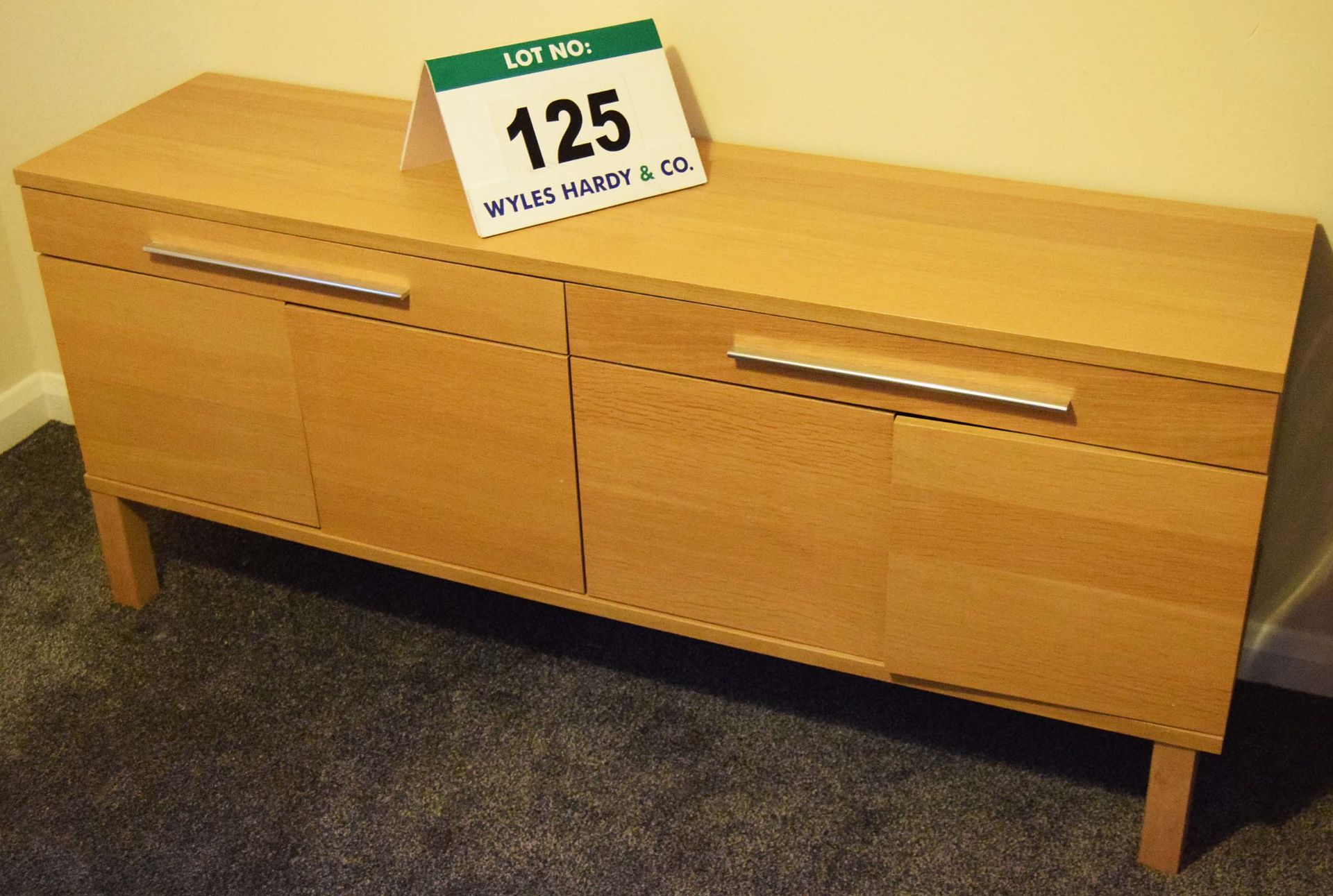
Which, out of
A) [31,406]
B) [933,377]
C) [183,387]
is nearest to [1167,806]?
[933,377]

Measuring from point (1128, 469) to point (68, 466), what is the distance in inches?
64.9

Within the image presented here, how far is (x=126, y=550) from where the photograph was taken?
6.17ft

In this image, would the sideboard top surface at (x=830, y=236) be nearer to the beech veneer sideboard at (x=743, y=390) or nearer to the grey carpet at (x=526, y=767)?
the beech veneer sideboard at (x=743, y=390)

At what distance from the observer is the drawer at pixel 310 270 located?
147cm

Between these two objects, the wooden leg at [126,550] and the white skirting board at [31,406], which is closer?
the wooden leg at [126,550]

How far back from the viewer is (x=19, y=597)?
1.94 metres

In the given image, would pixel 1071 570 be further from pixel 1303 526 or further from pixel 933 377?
pixel 1303 526

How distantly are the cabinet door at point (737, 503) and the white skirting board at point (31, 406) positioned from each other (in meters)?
1.17

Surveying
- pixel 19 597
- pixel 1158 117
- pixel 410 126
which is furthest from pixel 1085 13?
pixel 19 597

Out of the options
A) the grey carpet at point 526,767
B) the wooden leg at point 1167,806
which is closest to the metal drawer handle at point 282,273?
the grey carpet at point 526,767

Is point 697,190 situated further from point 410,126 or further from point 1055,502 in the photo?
point 1055,502

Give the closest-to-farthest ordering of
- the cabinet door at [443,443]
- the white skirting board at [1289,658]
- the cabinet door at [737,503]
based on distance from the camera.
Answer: the cabinet door at [737,503] → the cabinet door at [443,443] → the white skirting board at [1289,658]

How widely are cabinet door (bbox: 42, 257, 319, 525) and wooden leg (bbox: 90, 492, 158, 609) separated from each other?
0.26ft

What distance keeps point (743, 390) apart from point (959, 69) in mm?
462
